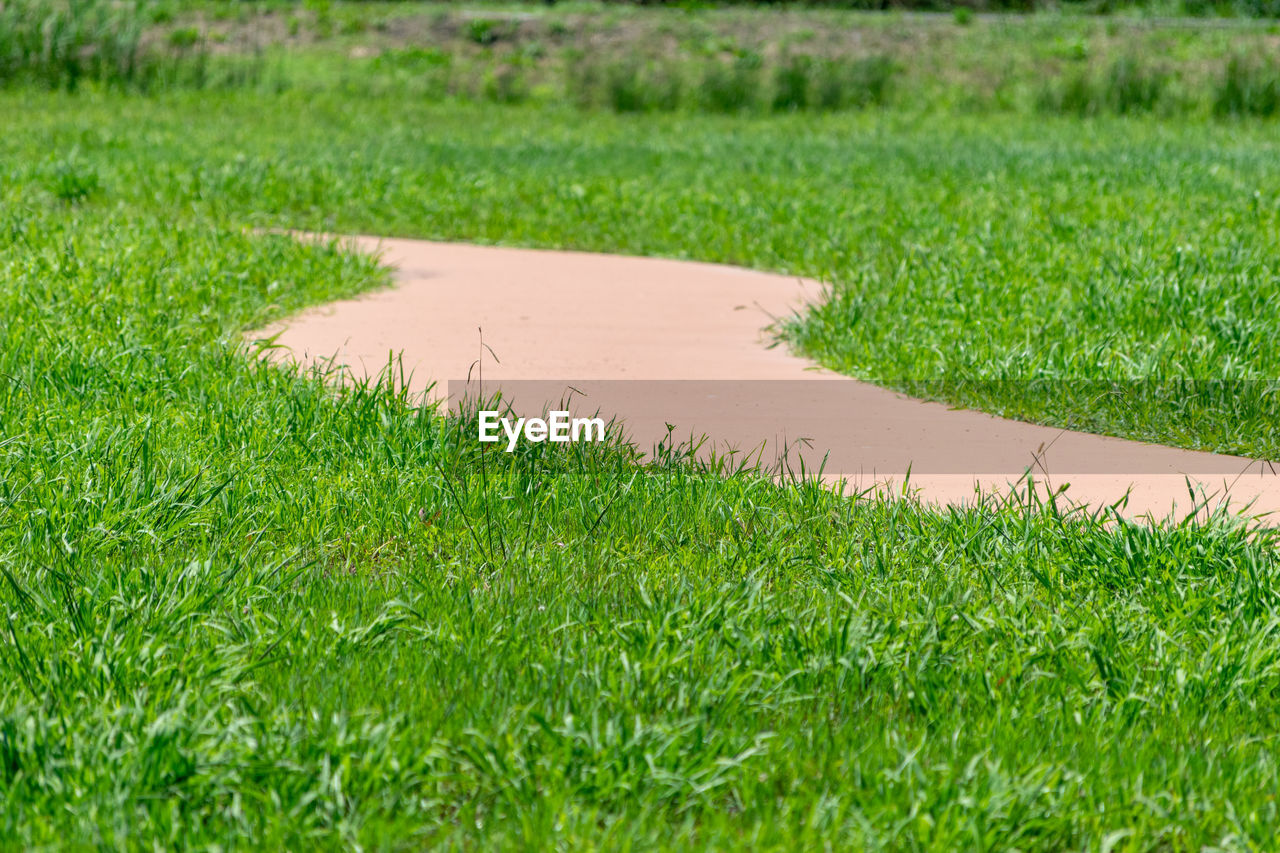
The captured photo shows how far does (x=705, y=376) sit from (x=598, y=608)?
2.62m

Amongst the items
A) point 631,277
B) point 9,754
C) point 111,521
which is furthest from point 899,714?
point 631,277

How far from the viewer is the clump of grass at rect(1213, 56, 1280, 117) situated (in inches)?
688

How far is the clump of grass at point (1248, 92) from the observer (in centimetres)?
1747

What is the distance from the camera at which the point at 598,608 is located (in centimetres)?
339

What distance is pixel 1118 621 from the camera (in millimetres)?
3354

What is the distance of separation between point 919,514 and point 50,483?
100 inches

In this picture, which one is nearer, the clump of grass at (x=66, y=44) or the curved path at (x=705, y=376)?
the curved path at (x=705, y=376)

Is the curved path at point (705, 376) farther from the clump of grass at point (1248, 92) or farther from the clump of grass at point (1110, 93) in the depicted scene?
the clump of grass at point (1248, 92)

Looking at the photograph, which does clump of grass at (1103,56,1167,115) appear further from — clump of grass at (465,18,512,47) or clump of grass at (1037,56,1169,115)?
clump of grass at (465,18,512,47)

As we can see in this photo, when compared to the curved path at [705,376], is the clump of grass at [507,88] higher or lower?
lower

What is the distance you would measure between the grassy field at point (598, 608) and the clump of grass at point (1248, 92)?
1156 centimetres

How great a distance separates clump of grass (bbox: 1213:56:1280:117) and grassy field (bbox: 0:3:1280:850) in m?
11.6

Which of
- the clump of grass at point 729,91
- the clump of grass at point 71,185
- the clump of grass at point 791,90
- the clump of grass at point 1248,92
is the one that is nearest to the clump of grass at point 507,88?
the clump of grass at point 729,91

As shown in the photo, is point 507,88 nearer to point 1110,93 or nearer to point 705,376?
point 1110,93
